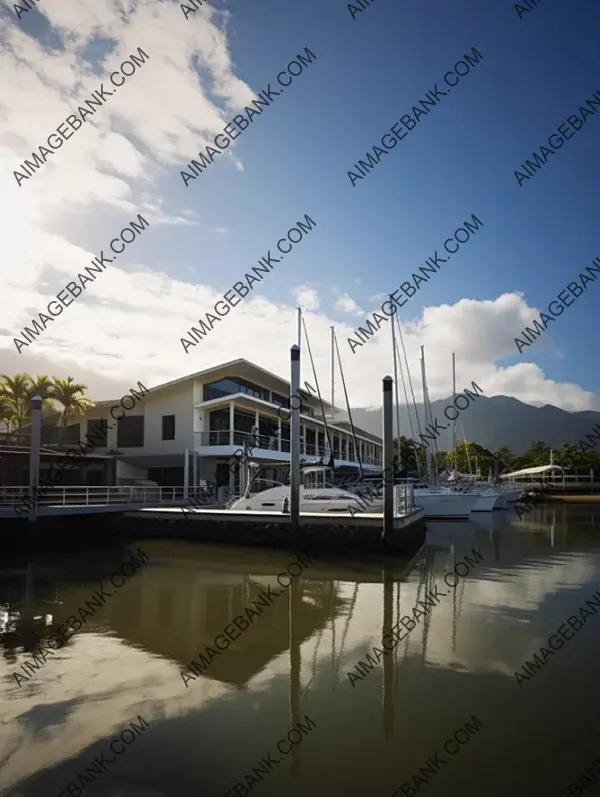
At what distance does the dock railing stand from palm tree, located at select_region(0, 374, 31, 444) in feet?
22.5

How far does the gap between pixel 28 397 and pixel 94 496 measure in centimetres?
851

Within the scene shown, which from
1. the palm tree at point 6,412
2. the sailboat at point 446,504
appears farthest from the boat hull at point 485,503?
the palm tree at point 6,412

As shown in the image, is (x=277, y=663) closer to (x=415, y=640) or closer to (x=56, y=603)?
(x=415, y=640)

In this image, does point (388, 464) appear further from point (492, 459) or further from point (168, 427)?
point (492, 459)

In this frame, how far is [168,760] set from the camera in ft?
18.4

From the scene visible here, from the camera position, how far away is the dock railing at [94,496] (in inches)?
901

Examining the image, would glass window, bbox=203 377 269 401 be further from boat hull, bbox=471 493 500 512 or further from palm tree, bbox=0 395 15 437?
boat hull, bbox=471 493 500 512

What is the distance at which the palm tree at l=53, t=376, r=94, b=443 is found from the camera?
33562 millimetres

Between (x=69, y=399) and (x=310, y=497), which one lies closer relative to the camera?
(x=310, y=497)

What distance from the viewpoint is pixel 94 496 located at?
29.5 metres

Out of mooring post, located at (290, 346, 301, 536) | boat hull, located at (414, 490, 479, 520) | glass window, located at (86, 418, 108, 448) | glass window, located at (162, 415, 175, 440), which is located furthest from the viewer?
glass window, located at (86, 418, 108, 448)

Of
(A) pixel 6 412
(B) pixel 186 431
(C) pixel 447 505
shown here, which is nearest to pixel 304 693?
(B) pixel 186 431

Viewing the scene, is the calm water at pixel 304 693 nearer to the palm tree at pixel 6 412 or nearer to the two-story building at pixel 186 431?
the two-story building at pixel 186 431

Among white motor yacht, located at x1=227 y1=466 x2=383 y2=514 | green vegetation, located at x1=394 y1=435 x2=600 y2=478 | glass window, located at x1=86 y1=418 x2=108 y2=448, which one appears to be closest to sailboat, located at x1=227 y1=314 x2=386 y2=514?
white motor yacht, located at x1=227 y1=466 x2=383 y2=514
